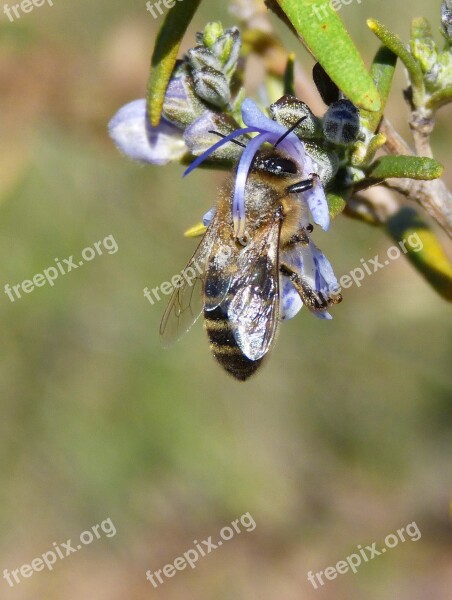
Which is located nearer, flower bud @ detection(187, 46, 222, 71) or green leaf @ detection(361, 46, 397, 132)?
green leaf @ detection(361, 46, 397, 132)

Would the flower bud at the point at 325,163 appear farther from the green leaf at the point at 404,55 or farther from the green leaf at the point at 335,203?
the green leaf at the point at 404,55

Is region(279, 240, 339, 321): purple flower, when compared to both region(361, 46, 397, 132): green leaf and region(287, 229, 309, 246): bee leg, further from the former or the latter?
region(361, 46, 397, 132): green leaf

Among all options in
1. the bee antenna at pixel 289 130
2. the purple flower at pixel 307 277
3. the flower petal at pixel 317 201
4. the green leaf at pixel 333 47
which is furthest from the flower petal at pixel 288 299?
the green leaf at pixel 333 47

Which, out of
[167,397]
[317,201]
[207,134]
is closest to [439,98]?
[317,201]

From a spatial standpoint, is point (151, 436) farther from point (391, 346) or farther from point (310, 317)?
point (391, 346)

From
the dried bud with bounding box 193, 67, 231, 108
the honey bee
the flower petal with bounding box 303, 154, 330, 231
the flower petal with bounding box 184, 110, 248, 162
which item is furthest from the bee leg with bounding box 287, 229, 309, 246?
the dried bud with bounding box 193, 67, 231, 108

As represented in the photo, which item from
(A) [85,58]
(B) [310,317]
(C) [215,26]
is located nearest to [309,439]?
(B) [310,317]
